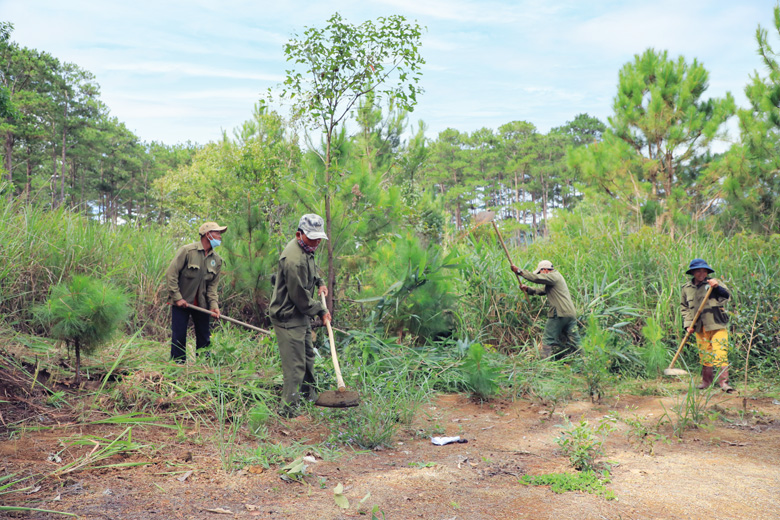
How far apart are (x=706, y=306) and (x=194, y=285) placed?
222 inches

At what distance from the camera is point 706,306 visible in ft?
20.4

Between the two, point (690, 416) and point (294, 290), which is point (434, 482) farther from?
point (690, 416)

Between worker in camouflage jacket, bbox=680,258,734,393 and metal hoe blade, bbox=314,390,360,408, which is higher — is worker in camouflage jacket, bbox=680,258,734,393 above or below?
above

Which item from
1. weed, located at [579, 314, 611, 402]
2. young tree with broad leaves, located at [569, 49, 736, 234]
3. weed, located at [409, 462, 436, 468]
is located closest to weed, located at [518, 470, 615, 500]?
weed, located at [409, 462, 436, 468]

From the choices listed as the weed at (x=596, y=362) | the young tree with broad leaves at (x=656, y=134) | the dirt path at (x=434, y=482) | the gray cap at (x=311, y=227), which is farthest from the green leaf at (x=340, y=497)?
the young tree with broad leaves at (x=656, y=134)

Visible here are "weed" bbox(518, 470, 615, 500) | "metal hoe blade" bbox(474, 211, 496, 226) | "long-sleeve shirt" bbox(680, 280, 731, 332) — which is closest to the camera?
"weed" bbox(518, 470, 615, 500)

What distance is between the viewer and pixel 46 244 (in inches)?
265

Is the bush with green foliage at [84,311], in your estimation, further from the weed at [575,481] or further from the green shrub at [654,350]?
the green shrub at [654,350]

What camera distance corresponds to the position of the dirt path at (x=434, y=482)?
308 cm

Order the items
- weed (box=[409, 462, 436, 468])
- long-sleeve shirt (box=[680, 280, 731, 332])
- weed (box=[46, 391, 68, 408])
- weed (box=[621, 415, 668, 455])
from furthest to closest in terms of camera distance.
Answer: long-sleeve shirt (box=[680, 280, 731, 332]), weed (box=[46, 391, 68, 408]), weed (box=[621, 415, 668, 455]), weed (box=[409, 462, 436, 468])

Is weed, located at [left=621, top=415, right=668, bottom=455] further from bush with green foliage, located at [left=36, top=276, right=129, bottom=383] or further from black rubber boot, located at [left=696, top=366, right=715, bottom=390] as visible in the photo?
bush with green foliage, located at [left=36, top=276, right=129, bottom=383]

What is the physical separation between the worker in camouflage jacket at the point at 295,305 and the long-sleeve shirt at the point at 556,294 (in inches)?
129

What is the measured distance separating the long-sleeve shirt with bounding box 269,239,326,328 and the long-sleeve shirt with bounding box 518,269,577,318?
3229mm

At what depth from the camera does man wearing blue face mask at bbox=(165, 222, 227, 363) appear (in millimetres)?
5957
